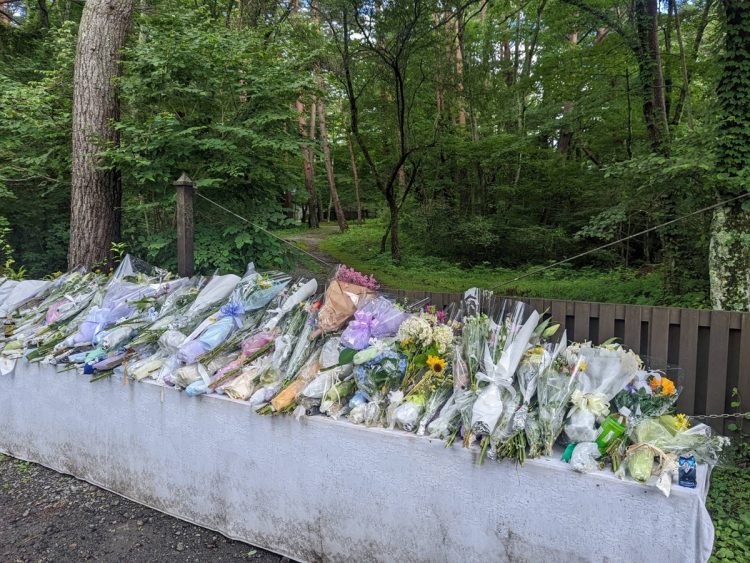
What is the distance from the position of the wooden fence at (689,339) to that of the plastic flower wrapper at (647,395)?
0.58 meters

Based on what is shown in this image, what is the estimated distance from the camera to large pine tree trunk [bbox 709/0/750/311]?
3766 mm

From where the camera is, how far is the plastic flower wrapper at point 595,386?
1.92m

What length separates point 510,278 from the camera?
10406 mm

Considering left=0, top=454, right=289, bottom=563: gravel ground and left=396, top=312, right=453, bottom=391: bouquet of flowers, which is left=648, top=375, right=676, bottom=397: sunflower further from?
left=0, top=454, right=289, bottom=563: gravel ground

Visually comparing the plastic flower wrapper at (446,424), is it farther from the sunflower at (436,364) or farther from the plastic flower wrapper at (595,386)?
the plastic flower wrapper at (595,386)

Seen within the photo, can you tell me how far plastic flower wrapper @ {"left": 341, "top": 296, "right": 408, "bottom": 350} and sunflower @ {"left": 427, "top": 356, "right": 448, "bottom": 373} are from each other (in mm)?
372

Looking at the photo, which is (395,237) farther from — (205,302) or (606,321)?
(606,321)

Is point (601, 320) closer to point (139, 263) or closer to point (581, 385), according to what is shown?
point (581, 385)

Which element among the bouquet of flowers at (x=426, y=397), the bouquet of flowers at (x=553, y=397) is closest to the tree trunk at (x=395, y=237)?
the bouquet of flowers at (x=426, y=397)

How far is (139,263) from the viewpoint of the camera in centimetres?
442

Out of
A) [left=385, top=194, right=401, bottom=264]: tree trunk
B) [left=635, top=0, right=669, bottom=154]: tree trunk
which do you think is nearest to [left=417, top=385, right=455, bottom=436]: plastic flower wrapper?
[left=635, top=0, right=669, bottom=154]: tree trunk

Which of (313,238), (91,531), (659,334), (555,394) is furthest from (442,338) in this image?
(313,238)

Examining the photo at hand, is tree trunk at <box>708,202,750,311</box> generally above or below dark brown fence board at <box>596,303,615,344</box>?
above

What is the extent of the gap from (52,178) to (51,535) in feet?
17.5
